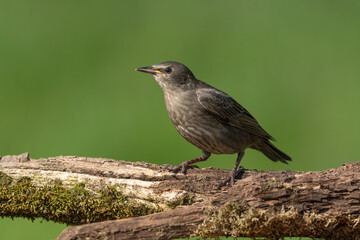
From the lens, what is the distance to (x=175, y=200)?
4992mm

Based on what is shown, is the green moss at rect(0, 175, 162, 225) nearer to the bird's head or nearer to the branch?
the branch

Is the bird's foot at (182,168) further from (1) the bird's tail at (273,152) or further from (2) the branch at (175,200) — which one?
(1) the bird's tail at (273,152)

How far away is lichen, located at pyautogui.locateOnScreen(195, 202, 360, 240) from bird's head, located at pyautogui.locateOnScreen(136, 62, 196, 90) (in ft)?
8.23

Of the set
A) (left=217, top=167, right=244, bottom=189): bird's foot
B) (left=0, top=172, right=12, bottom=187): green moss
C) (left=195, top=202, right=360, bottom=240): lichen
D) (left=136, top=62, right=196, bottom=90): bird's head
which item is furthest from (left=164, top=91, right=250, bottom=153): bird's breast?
(left=0, top=172, right=12, bottom=187): green moss

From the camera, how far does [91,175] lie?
5160 mm

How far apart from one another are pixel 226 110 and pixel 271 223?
230 cm

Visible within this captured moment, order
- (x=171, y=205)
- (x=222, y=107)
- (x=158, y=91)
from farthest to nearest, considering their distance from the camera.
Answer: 1. (x=158, y=91)
2. (x=222, y=107)
3. (x=171, y=205)

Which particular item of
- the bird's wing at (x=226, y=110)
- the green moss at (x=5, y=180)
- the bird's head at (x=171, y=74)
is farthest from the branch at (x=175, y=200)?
the bird's head at (x=171, y=74)

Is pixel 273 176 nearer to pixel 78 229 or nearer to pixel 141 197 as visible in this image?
pixel 141 197

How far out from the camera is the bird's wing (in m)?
6.41

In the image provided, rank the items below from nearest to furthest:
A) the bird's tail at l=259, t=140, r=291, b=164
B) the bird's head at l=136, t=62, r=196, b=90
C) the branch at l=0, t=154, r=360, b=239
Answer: the branch at l=0, t=154, r=360, b=239, the bird's head at l=136, t=62, r=196, b=90, the bird's tail at l=259, t=140, r=291, b=164

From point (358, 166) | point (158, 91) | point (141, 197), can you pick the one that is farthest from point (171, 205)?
point (158, 91)

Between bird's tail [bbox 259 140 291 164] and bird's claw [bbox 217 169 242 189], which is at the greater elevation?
bird's tail [bbox 259 140 291 164]

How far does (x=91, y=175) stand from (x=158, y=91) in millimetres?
5357
